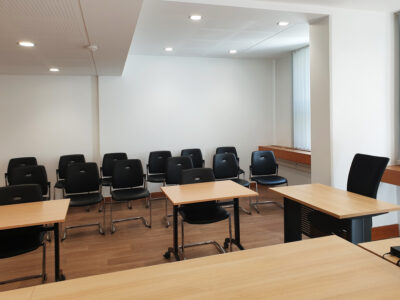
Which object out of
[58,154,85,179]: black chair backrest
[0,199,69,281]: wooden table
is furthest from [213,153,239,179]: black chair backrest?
[0,199,69,281]: wooden table

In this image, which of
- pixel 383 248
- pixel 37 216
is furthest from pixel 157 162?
pixel 383 248

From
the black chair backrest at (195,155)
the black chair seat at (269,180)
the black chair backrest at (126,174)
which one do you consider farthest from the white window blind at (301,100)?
the black chair backrest at (126,174)

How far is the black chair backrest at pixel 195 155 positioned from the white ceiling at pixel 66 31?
2.03 meters

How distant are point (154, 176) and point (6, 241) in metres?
2.92

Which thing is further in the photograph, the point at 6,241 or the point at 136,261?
the point at 136,261

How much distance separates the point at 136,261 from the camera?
3.31 meters

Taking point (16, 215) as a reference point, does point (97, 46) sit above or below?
above

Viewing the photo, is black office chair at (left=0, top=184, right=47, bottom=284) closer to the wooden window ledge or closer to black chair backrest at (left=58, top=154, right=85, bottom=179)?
black chair backrest at (left=58, top=154, right=85, bottom=179)

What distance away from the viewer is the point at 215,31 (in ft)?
14.3

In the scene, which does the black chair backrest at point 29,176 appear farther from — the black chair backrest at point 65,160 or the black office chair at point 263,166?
the black office chair at point 263,166

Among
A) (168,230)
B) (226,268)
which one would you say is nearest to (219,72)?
(168,230)

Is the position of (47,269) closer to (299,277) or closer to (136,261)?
(136,261)

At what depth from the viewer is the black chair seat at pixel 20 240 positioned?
2.60 meters

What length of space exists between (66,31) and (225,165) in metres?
3.23
